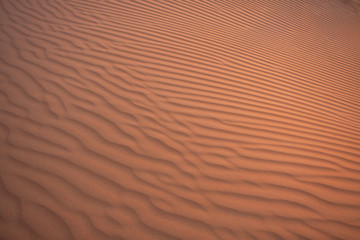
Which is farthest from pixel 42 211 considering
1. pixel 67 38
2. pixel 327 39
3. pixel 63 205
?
pixel 327 39

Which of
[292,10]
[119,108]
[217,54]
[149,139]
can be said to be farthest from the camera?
[292,10]

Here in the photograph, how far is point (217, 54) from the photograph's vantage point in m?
3.42

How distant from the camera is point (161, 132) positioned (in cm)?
212

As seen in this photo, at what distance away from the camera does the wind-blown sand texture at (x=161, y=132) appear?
1579 millimetres

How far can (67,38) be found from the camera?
120 inches

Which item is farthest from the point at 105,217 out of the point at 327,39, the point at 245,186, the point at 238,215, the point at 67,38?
the point at 327,39

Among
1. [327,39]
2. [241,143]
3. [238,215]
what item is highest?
[327,39]

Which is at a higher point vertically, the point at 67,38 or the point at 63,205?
the point at 67,38

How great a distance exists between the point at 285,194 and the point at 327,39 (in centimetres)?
557

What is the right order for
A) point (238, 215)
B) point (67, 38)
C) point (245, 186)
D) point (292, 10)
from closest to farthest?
point (238, 215), point (245, 186), point (67, 38), point (292, 10)

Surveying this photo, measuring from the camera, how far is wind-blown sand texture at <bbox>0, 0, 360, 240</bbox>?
5.18 ft

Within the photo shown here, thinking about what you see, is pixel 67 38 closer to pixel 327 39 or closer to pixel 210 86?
pixel 210 86

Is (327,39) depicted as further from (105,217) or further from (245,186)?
(105,217)

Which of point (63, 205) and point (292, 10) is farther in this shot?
point (292, 10)
